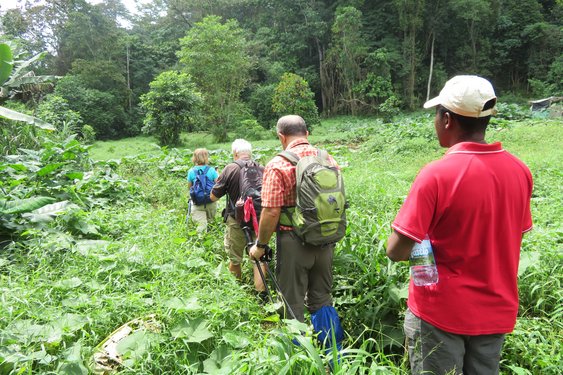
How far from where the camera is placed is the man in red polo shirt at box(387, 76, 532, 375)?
1.59m

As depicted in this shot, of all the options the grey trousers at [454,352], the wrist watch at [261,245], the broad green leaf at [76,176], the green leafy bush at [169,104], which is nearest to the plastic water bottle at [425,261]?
the grey trousers at [454,352]

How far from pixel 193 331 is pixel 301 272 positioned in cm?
85

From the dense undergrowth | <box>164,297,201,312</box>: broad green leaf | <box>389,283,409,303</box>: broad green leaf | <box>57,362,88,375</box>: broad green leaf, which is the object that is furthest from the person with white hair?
<box>57,362,88,375</box>: broad green leaf

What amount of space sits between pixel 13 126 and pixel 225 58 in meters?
13.9

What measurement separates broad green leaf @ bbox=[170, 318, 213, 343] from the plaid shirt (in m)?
0.89

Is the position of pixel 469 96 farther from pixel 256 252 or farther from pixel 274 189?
pixel 256 252

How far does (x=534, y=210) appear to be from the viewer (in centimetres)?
487

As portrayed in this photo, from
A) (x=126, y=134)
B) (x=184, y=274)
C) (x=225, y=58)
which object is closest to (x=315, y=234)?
(x=184, y=274)

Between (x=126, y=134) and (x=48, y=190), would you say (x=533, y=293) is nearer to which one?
(x=48, y=190)

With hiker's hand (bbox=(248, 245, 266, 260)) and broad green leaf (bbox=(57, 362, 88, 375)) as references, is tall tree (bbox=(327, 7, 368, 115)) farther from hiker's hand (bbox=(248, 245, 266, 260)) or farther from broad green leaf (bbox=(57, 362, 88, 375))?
broad green leaf (bbox=(57, 362, 88, 375))

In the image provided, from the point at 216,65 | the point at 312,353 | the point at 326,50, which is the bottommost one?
the point at 312,353

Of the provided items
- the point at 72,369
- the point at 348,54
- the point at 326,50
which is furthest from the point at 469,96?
the point at 326,50

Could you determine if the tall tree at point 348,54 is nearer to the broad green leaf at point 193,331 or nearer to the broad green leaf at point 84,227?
the broad green leaf at point 84,227

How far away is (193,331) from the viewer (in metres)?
2.40
